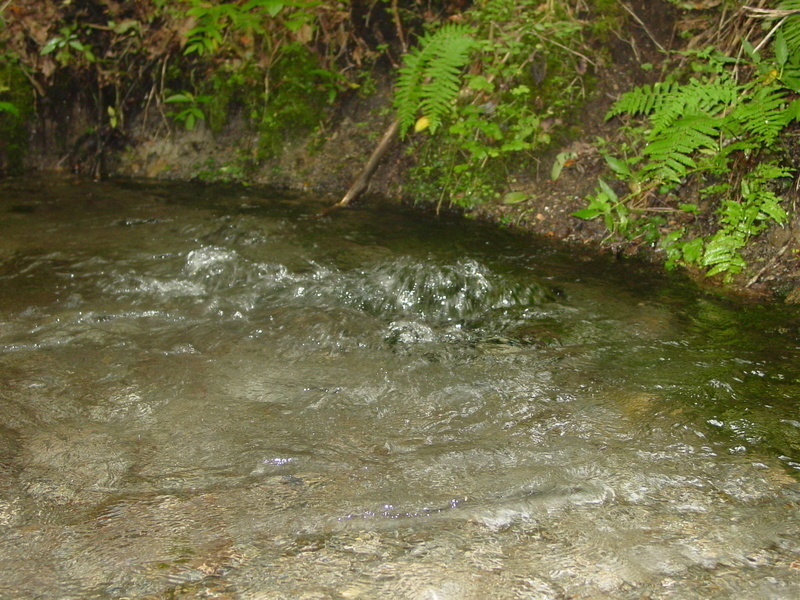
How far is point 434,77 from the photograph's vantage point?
6426mm

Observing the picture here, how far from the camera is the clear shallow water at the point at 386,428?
1.94 metres

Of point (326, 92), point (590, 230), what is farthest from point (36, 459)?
point (326, 92)

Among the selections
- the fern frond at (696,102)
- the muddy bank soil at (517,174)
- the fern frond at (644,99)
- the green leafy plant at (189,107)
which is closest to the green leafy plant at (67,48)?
the muddy bank soil at (517,174)

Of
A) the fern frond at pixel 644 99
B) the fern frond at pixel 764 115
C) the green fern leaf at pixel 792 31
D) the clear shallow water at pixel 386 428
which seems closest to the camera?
the clear shallow water at pixel 386 428

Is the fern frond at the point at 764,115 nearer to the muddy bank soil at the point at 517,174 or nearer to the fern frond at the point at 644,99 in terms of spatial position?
the muddy bank soil at the point at 517,174

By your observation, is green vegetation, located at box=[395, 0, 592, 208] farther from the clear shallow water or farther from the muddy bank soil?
the clear shallow water

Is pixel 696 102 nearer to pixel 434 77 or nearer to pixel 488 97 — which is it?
pixel 488 97

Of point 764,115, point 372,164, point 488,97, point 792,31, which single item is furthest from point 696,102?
point 372,164

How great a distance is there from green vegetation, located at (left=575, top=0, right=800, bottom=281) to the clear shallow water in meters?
0.53

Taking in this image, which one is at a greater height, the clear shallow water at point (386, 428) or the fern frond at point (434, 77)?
the fern frond at point (434, 77)

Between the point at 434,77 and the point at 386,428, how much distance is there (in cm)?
458

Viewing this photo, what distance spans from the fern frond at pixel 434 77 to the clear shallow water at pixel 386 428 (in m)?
1.96

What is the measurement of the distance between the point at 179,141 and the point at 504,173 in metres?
3.97

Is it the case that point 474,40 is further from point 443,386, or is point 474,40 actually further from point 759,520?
point 759,520
